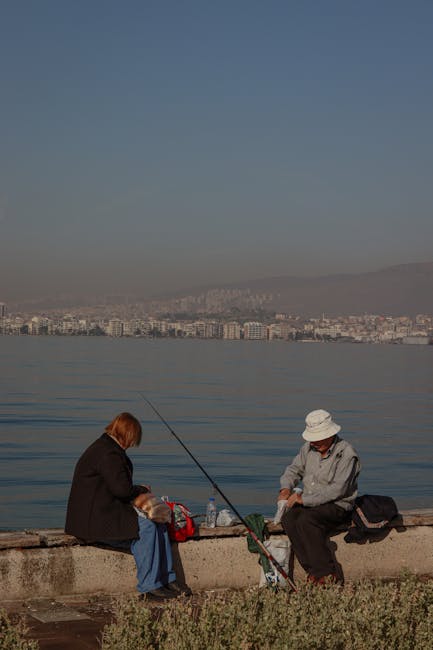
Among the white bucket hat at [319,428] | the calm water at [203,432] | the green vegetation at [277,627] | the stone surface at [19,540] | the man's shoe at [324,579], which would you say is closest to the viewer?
the green vegetation at [277,627]

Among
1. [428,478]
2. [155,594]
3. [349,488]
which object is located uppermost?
[349,488]

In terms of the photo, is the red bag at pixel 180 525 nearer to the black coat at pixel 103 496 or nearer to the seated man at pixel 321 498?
the black coat at pixel 103 496

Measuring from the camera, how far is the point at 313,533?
294 inches

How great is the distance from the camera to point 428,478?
1005 inches

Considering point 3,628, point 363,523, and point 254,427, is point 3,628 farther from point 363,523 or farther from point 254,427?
point 254,427

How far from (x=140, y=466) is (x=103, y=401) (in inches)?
745

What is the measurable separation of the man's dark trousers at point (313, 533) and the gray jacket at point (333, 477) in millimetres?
66

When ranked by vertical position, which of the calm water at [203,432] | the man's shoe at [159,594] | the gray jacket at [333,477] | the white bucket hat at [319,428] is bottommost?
the calm water at [203,432]

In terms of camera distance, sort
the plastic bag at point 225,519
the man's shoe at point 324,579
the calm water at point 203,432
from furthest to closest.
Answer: the calm water at point 203,432
the plastic bag at point 225,519
the man's shoe at point 324,579

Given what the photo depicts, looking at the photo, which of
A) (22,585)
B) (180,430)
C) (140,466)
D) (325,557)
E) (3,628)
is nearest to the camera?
(3,628)

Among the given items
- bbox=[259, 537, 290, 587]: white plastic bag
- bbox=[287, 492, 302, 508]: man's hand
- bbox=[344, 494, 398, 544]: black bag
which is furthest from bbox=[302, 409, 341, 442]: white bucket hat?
bbox=[259, 537, 290, 587]: white plastic bag

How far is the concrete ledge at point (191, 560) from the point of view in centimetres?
703

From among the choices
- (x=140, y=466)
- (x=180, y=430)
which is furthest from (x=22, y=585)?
(x=180, y=430)

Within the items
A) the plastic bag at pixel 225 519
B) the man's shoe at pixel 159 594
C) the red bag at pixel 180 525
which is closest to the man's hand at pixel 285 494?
the plastic bag at pixel 225 519
